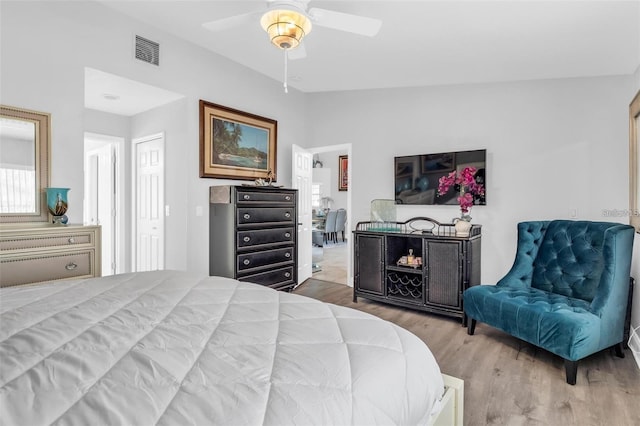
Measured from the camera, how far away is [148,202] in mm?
4395

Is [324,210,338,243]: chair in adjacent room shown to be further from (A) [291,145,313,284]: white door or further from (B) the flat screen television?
(B) the flat screen television

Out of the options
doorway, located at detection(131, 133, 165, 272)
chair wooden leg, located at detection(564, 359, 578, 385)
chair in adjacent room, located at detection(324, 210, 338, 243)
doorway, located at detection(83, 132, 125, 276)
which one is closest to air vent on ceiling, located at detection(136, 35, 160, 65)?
doorway, located at detection(131, 133, 165, 272)

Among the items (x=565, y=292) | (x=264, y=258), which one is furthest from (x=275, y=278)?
(x=565, y=292)

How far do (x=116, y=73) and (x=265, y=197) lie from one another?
71.1 inches

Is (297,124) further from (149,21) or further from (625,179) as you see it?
(625,179)

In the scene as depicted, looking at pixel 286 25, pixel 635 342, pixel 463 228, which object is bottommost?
pixel 635 342

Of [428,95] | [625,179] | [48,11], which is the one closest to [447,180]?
[428,95]

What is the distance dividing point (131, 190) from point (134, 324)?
3.95 m

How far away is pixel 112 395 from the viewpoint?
31.1 inches

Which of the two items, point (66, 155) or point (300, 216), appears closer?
point (66, 155)

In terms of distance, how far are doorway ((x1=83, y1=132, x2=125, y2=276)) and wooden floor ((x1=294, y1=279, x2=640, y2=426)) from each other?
3888mm

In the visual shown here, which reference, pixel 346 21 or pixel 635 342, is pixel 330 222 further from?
pixel 346 21

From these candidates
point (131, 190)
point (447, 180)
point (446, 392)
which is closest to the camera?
point (446, 392)

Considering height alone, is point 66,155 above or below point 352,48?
below
